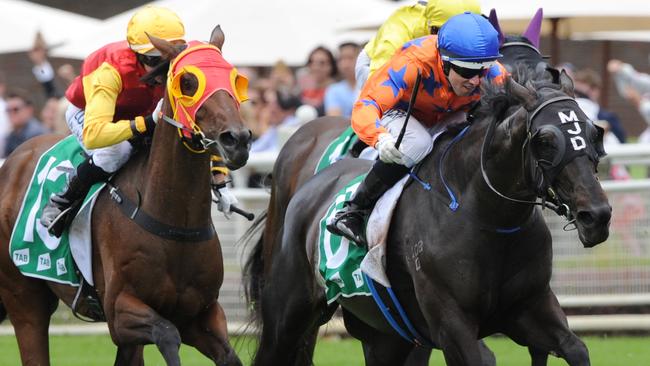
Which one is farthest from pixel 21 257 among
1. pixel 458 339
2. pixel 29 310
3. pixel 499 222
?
pixel 499 222

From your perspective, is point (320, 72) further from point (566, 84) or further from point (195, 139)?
point (566, 84)

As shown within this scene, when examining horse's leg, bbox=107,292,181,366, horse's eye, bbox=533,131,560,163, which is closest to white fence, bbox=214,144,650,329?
horse's leg, bbox=107,292,181,366

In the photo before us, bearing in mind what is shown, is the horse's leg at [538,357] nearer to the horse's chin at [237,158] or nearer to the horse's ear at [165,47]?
the horse's chin at [237,158]

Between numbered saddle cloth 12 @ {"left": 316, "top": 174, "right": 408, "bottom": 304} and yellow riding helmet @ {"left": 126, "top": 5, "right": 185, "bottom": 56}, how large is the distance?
1.12m

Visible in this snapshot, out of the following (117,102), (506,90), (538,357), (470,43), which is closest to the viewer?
(506,90)

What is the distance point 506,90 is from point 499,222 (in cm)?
53

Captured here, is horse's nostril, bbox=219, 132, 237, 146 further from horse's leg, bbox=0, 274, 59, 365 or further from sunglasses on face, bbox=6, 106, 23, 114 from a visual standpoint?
sunglasses on face, bbox=6, 106, 23, 114

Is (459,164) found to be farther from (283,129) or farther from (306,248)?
(283,129)

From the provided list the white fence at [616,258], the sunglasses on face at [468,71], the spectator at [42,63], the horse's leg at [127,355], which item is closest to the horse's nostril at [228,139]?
the sunglasses on face at [468,71]

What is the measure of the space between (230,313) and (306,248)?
10.7 feet

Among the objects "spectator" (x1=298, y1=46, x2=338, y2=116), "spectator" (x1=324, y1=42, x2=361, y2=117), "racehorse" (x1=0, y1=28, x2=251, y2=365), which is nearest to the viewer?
"racehorse" (x1=0, y1=28, x2=251, y2=365)

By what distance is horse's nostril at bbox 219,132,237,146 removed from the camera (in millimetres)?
5547

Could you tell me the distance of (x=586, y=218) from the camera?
471 cm

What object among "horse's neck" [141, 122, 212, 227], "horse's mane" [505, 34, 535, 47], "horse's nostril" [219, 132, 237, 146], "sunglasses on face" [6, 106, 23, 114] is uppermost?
"horse's nostril" [219, 132, 237, 146]
